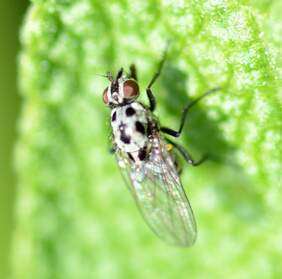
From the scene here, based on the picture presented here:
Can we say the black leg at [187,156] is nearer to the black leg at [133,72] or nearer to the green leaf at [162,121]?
the green leaf at [162,121]

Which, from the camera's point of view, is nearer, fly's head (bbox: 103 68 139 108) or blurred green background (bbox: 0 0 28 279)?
fly's head (bbox: 103 68 139 108)

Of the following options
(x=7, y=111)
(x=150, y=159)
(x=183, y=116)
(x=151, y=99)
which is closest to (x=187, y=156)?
(x=150, y=159)

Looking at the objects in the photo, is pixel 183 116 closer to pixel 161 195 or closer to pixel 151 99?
pixel 151 99

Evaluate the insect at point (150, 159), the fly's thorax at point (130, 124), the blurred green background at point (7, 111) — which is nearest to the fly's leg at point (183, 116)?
the insect at point (150, 159)

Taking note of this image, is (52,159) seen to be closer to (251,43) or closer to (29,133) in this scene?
(29,133)

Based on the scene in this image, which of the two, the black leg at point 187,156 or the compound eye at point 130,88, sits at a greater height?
the compound eye at point 130,88

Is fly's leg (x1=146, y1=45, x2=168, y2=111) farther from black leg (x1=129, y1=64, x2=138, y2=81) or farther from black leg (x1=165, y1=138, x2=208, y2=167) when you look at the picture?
black leg (x1=165, y1=138, x2=208, y2=167)

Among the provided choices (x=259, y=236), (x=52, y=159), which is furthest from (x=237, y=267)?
(x=52, y=159)

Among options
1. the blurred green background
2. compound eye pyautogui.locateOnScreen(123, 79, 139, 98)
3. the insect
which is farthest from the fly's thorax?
the blurred green background
